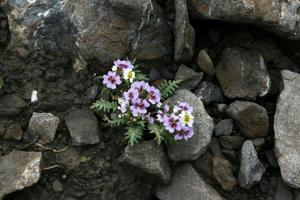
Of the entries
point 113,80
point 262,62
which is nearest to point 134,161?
point 113,80

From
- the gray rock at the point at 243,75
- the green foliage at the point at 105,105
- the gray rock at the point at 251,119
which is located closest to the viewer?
the green foliage at the point at 105,105

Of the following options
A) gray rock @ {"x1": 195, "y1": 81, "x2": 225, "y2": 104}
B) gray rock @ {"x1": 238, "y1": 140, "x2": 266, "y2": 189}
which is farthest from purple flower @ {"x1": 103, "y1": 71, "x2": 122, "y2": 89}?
gray rock @ {"x1": 238, "y1": 140, "x2": 266, "y2": 189}

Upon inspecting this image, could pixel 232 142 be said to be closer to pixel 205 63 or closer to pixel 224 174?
pixel 224 174

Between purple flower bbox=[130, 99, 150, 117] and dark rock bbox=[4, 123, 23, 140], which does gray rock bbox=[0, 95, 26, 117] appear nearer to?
dark rock bbox=[4, 123, 23, 140]

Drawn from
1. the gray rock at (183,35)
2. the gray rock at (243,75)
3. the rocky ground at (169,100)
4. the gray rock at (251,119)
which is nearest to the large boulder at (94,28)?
the rocky ground at (169,100)

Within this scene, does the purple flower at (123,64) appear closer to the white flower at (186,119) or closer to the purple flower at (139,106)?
the purple flower at (139,106)

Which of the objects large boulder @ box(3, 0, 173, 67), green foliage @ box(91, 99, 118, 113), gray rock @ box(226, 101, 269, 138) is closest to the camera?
green foliage @ box(91, 99, 118, 113)

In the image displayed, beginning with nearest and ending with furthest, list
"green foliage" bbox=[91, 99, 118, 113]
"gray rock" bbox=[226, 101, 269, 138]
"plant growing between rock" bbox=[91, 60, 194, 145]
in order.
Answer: "plant growing between rock" bbox=[91, 60, 194, 145] → "green foliage" bbox=[91, 99, 118, 113] → "gray rock" bbox=[226, 101, 269, 138]
